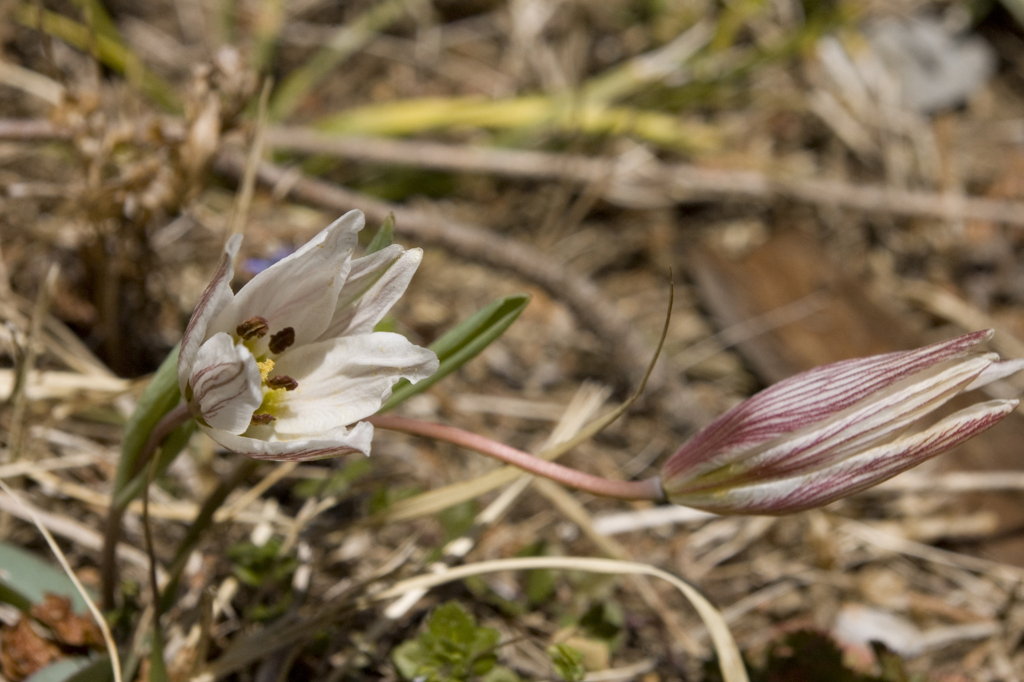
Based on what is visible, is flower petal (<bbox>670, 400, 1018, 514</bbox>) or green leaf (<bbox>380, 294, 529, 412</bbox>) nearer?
flower petal (<bbox>670, 400, 1018, 514</bbox>)

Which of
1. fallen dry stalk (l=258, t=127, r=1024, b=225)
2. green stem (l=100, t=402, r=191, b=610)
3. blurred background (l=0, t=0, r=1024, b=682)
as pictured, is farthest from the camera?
fallen dry stalk (l=258, t=127, r=1024, b=225)

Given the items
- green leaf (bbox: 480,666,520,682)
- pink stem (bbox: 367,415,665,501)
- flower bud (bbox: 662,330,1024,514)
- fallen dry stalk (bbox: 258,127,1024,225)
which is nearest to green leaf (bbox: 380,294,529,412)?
pink stem (bbox: 367,415,665,501)

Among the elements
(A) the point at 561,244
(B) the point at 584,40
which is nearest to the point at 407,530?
(A) the point at 561,244

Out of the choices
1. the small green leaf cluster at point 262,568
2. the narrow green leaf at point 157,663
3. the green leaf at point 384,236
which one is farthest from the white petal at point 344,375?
the small green leaf cluster at point 262,568

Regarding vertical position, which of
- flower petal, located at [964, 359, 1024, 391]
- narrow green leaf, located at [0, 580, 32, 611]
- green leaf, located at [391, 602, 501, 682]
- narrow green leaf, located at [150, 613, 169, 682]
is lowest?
green leaf, located at [391, 602, 501, 682]

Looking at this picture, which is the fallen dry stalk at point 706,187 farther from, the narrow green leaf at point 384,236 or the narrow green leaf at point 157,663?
the narrow green leaf at point 157,663

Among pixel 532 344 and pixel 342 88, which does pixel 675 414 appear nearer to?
pixel 532 344

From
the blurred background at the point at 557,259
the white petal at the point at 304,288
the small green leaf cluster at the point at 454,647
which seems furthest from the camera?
the blurred background at the point at 557,259

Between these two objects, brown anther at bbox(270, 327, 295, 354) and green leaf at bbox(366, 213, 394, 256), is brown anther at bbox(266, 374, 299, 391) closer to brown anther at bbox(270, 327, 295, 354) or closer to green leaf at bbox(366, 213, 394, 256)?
brown anther at bbox(270, 327, 295, 354)
